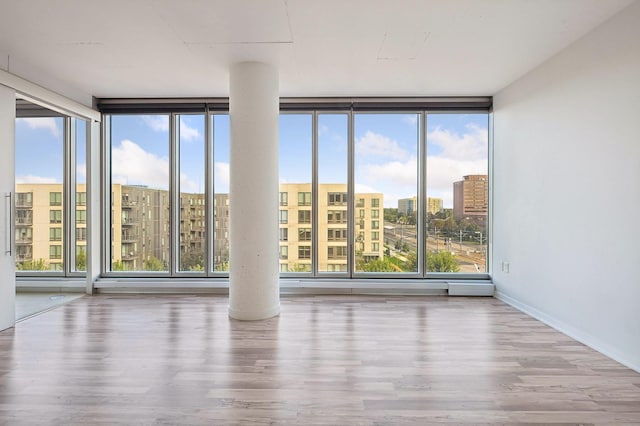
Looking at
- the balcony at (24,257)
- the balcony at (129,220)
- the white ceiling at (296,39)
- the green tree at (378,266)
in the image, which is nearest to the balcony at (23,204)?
the balcony at (24,257)

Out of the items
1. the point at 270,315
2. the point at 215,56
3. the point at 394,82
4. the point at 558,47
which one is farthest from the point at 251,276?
the point at 558,47

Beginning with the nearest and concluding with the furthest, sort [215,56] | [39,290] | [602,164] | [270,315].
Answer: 1. [602,164]
2. [215,56]
3. [270,315]
4. [39,290]

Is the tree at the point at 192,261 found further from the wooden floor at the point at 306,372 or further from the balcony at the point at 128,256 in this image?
the wooden floor at the point at 306,372

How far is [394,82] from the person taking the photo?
4648 millimetres

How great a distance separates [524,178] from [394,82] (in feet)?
6.79

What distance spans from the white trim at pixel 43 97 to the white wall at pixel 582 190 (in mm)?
5828

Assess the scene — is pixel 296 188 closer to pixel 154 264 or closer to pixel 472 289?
pixel 154 264

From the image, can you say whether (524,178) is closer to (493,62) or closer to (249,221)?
(493,62)

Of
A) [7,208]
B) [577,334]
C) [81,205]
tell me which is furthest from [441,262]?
[81,205]

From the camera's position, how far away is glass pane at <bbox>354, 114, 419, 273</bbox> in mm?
5480

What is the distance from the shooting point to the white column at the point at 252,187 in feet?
13.0

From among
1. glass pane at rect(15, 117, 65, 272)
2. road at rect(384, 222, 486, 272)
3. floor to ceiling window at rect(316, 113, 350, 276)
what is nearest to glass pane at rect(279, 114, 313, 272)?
floor to ceiling window at rect(316, 113, 350, 276)

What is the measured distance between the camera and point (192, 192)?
18.2 feet

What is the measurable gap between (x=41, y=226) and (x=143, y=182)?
71.6 inches
